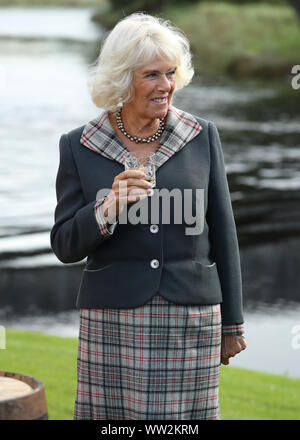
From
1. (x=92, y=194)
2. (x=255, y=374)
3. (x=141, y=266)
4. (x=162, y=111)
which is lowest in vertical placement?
(x=255, y=374)

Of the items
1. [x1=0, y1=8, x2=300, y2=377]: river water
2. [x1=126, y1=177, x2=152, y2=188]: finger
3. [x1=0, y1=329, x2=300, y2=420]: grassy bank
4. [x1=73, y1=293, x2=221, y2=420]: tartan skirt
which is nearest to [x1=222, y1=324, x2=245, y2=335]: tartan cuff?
[x1=73, y1=293, x2=221, y2=420]: tartan skirt

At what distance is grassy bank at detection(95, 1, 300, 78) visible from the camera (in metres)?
41.9

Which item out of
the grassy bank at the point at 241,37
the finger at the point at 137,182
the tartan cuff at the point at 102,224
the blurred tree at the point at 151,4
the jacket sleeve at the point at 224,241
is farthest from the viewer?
the blurred tree at the point at 151,4

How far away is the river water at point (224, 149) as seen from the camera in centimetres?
934

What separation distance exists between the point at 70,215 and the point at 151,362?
64cm

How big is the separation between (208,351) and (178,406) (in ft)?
0.77

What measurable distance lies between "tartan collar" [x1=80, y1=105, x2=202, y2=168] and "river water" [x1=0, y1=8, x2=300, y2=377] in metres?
4.34

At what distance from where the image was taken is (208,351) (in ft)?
12.9

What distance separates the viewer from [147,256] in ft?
12.8

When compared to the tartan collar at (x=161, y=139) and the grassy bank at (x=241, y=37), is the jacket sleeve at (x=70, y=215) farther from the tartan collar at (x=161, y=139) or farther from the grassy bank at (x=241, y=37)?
the grassy bank at (x=241, y=37)

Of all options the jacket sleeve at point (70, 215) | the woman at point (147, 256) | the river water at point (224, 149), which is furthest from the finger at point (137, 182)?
the river water at point (224, 149)
